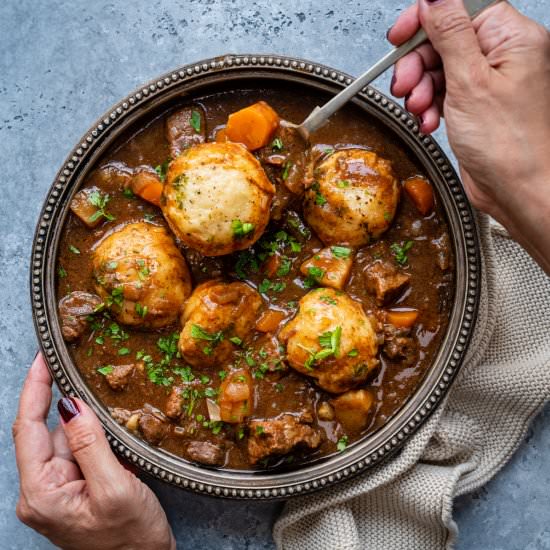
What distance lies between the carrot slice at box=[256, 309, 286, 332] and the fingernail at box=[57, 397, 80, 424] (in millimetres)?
1005

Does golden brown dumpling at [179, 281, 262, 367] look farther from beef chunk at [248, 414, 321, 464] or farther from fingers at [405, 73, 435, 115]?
fingers at [405, 73, 435, 115]

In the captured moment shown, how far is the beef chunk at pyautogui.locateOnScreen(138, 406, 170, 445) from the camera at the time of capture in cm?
417

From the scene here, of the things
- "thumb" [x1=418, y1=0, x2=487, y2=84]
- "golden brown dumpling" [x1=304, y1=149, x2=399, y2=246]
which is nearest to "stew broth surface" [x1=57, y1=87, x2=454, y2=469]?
"golden brown dumpling" [x1=304, y1=149, x2=399, y2=246]

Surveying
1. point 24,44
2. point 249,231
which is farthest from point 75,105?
point 249,231

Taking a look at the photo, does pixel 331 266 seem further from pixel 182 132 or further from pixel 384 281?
pixel 182 132

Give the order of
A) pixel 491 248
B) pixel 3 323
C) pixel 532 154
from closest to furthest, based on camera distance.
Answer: pixel 532 154, pixel 491 248, pixel 3 323

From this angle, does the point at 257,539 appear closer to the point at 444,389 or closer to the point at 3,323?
the point at 444,389

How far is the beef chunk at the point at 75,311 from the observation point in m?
4.12

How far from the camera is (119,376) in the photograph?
4.15 meters

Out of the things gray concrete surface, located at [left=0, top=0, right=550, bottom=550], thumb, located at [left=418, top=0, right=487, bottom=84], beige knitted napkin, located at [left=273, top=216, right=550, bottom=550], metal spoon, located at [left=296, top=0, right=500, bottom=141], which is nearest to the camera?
thumb, located at [left=418, top=0, right=487, bottom=84]

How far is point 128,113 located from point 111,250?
2.29 ft

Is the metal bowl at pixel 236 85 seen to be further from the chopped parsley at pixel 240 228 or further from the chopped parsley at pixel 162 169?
the chopped parsley at pixel 240 228

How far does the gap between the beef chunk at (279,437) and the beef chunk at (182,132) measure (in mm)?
1452

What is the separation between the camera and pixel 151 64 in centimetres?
465
